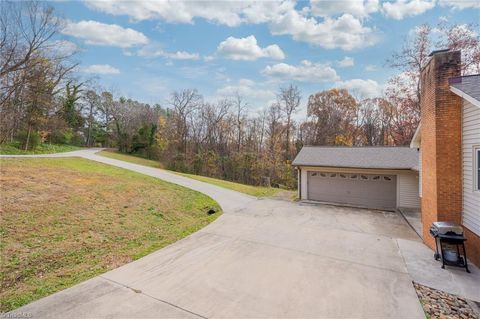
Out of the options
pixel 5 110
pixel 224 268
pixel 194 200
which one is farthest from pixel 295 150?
pixel 5 110

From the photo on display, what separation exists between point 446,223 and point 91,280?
313 inches

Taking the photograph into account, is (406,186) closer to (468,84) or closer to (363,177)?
(363,177)

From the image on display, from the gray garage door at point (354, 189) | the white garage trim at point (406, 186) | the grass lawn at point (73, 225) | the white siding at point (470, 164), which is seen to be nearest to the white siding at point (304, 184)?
the gray garage door at point (354, 189)

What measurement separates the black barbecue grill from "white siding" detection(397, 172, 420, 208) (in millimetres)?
6910

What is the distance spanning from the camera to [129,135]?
34.7 m

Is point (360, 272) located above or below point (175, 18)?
below

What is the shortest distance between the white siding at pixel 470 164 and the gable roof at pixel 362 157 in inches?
221

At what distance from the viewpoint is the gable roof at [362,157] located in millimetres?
12102

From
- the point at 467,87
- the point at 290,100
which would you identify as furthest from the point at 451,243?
the point at 290,100

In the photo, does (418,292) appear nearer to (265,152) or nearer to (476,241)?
(476,241)

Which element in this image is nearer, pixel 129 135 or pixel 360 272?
pixel 360 272

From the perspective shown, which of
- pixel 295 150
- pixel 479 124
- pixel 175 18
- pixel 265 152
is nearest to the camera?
pixel 479 124

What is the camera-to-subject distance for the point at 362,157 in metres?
13.4

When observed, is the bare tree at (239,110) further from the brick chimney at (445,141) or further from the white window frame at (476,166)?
the white window frame at (476,166)
